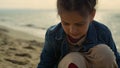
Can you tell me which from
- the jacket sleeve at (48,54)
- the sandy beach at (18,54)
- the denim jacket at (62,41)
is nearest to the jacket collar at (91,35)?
the denim jacket at (62,41)

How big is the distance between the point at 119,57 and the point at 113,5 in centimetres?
858

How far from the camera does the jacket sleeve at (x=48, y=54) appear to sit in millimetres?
2957

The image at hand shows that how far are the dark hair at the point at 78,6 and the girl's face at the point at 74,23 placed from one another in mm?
31

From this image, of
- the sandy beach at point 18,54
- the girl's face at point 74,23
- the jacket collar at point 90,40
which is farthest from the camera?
the sandy beach at point 18,54

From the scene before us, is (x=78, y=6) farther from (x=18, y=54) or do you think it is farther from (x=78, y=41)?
(x=18, y=54)

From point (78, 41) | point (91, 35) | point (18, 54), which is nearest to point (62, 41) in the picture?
point (78, 41)

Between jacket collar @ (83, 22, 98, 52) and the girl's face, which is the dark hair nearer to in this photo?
the girl's face

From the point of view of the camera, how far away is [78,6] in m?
2.64

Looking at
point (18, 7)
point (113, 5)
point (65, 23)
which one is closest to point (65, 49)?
point (65, 23)

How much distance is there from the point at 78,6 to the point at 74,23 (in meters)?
0.13

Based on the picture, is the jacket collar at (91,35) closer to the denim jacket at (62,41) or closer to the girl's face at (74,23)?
the denim jacket at (62,41)

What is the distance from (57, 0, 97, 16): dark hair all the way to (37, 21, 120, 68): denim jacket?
0.92 feet

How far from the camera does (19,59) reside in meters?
4.45

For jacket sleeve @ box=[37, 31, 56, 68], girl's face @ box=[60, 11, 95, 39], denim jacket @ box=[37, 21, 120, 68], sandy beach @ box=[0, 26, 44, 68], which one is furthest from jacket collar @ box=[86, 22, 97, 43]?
sandy beach @ box=[0, 26, 44, 68]
